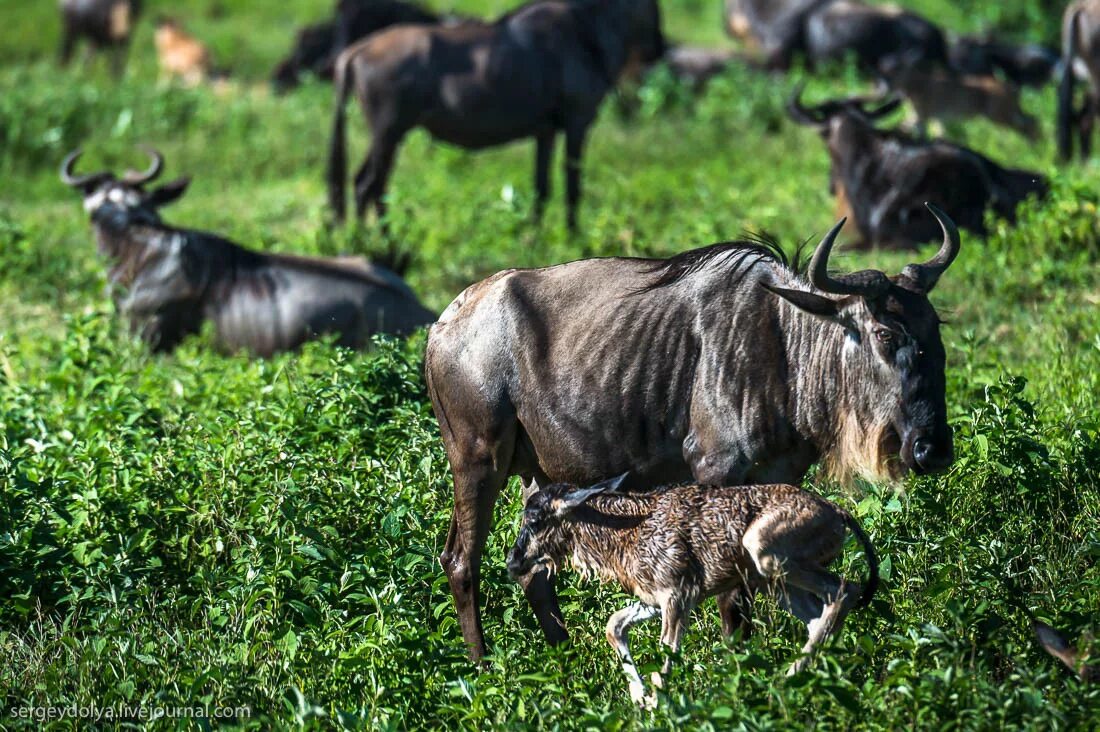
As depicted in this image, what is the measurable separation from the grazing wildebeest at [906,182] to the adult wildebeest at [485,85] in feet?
6.54

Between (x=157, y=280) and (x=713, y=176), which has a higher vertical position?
(x=157, y=280)

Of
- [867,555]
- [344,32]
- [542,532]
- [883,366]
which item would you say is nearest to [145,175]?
[542,532]

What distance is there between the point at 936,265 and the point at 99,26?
1730 cm

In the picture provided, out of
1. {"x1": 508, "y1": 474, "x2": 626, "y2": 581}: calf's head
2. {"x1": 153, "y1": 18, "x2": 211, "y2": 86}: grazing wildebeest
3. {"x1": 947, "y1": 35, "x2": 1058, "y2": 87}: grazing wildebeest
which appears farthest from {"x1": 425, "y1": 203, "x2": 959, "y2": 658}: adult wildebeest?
{"x1": 153, "y1": 18, "x2": 211, "y2": 86}: grazing wildebeest

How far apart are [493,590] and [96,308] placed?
5.09 m

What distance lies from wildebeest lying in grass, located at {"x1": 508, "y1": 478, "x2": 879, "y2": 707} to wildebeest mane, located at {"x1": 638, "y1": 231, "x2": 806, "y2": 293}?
82 centimetres

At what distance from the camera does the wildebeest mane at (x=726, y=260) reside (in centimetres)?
550

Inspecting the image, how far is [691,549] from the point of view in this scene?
4.92 metres

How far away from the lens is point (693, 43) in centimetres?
2225

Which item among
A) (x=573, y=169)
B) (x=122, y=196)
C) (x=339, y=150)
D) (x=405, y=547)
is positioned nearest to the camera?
(x=405, y=547)

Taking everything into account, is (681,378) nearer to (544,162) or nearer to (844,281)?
(844,281)

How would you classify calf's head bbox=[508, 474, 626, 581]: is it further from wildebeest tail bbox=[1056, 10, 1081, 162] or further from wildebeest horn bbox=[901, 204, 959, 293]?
wildebeest tail bbox=[1056, 10, 1081, 162]

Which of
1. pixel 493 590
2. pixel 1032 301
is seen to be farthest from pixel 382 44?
pixel 493 590

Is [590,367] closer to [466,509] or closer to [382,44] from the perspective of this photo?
[466,509]
